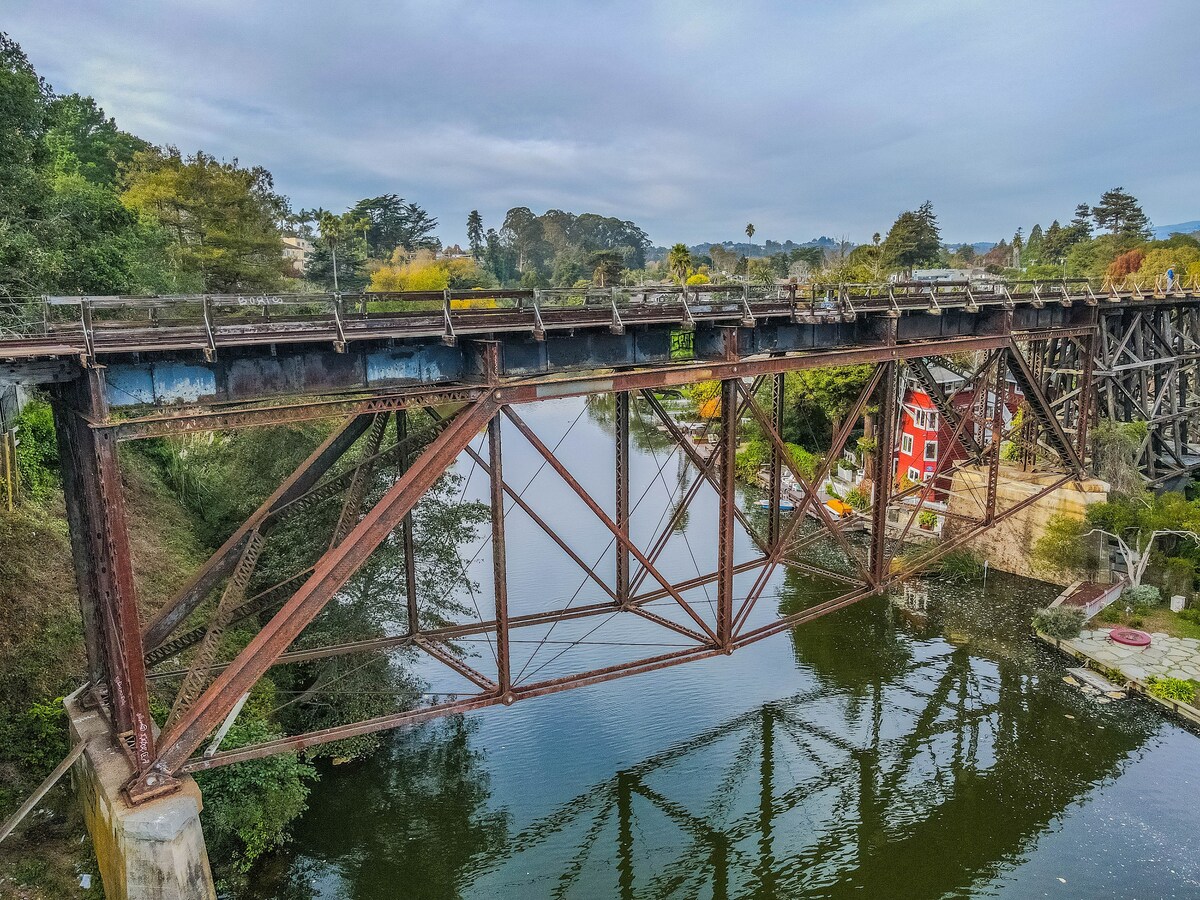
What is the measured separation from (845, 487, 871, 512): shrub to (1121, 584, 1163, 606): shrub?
1107 cm

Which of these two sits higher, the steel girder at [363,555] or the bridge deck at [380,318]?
the bridge deck at [380,318]

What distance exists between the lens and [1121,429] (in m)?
28.1

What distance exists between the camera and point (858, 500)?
35375 mm

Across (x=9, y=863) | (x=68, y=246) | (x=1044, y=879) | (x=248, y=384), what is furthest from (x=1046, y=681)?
(x=68, y=246)

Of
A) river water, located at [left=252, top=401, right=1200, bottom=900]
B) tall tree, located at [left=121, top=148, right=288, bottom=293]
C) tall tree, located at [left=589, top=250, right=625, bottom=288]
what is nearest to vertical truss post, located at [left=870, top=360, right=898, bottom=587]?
river water, located at [left=252, top=401, right=1200, bottom=900]

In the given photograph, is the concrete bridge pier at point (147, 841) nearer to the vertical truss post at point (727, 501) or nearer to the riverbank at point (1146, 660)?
the vertical truss post at point (727, 501)

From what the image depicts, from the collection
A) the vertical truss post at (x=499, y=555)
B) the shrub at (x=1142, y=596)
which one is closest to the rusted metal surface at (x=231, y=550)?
the vertical truss post at (x=499, y=555)

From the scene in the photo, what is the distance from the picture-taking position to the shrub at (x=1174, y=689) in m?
19.8

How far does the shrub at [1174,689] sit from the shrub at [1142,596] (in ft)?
15.6

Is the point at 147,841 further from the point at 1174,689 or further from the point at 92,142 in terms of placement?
the point at 92,142

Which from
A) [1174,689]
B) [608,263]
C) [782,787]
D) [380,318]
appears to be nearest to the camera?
[380,318]

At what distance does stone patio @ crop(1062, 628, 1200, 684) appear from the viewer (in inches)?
823

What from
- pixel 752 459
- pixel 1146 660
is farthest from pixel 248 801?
pixel 752 459

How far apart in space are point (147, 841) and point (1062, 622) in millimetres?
24059
